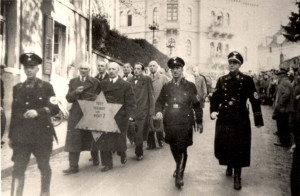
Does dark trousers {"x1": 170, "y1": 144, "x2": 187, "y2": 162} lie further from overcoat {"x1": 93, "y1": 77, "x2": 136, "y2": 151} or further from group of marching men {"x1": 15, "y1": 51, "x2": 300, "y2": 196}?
overcoat {"x1": 93, "y1": 77, "x2": 136, "y2": 151}

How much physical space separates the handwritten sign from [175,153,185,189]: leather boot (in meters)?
0.96

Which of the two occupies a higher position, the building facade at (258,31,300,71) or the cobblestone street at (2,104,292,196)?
the building facade at (258,31,300,71)

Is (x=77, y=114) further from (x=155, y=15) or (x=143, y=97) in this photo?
(x=155, y=15)

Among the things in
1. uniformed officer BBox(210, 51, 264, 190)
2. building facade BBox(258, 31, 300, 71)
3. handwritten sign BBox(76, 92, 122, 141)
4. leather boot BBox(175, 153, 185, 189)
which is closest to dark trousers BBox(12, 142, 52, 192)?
handwritten sign BBox(76, 92, 122, 141)

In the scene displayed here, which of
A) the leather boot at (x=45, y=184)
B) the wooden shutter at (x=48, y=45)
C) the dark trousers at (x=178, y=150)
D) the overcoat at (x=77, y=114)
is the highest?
the wooden shutter at (x=48, y=45)

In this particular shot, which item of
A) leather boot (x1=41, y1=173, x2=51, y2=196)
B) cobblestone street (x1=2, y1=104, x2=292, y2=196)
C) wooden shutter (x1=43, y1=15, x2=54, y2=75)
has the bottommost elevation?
cobblestone street (x1=2, y1=104, x2=292, y2=196)

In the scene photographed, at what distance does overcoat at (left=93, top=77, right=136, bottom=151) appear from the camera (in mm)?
5984

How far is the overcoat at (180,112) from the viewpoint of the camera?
5.17m

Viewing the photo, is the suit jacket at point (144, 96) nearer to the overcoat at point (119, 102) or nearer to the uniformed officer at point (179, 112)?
the overcoat at point (119, 102)

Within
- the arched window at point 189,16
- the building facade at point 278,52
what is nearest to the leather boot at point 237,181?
the arched window at point 189,16

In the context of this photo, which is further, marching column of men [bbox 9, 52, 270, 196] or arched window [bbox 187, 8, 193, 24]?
arched window [bbox 187, 8, 193, 24]

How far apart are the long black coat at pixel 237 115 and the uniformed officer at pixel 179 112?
0.37m

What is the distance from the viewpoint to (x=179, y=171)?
507cm

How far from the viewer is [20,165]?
4020 millimetres
